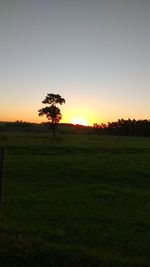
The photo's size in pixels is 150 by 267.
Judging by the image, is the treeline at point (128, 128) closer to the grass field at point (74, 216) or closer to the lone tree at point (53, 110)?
the lone tree at point (53, 110)

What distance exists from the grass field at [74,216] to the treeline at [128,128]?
4363 inches

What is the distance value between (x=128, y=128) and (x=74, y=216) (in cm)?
13341

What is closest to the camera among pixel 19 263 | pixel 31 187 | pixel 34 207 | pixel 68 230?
pixel 19 263

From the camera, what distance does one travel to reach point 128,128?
149 meters

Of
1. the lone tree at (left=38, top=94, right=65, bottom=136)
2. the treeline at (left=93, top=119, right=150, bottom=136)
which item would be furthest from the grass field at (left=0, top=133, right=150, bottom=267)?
the treeline at (left=93, top=119, right=150, bottom=136)

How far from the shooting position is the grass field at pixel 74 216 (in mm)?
10156

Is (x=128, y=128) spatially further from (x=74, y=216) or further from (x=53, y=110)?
(x=74, y=216)

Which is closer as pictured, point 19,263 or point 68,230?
point 19,263

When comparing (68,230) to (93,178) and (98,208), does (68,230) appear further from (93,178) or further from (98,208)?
(93,178)

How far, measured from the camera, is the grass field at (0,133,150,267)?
10.2 meters

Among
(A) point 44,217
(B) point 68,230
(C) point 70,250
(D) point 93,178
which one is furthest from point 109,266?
(D) point 93,178

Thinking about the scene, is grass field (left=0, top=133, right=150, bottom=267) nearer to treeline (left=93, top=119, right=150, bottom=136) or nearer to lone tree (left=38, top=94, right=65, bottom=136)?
lone tree (left=38, top=94, right=65, bottom=136)

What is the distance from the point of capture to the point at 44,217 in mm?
16156

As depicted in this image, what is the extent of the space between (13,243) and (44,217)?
18.3 feet
